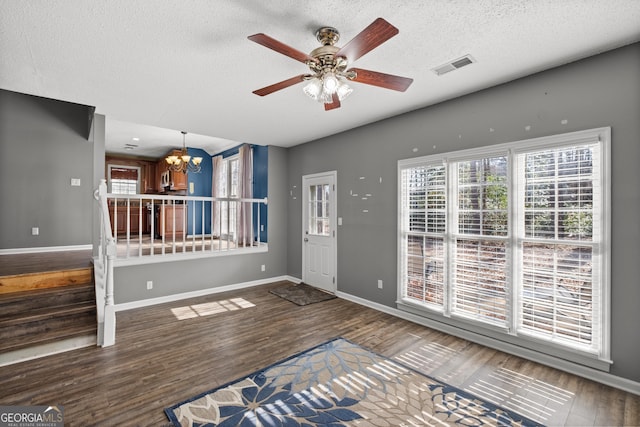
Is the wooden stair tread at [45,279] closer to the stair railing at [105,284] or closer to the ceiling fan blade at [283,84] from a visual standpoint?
the stair railing at [105,284]

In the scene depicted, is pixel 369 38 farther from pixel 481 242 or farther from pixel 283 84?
pixel 481 242

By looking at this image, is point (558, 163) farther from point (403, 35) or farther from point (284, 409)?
point (284, 409)

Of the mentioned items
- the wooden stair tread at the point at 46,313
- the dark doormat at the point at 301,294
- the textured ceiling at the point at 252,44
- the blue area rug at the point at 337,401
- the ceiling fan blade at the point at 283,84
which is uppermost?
the textured ceiling at the point at 252,44

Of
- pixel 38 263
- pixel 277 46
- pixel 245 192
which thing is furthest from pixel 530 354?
pixel 38 263

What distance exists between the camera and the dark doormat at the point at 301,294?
4617 millimetres

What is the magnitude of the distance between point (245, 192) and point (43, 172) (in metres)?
3.59

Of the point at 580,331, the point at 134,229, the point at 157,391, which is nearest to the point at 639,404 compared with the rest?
the point at 580,331

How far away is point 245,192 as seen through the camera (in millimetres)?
6406

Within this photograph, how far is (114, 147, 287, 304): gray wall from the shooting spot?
168 inches

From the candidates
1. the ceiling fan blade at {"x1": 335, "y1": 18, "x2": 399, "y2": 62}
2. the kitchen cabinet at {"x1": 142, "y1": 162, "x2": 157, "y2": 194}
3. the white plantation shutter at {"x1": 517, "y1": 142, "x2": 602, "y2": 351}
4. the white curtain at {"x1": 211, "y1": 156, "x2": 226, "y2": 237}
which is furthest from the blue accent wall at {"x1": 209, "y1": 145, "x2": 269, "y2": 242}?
the kitchen cabinet at {"x1": 142, "y1": 162, "x2": 157, "y2": 194}

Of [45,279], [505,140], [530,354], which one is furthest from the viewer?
[45,279]

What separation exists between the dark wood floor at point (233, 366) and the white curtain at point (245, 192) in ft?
7.33

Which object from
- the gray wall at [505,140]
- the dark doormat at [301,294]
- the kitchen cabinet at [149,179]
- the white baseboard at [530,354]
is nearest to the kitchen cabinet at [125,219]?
the kitchen cabinet at [149,179]

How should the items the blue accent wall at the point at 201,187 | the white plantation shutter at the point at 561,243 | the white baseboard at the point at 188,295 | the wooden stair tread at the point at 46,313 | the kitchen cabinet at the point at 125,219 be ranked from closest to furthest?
the white plantation shutter at the point at 561,243 → the wooden stair tread at the point at 46,313 → the white baseboard at the point at 188,295 → the kitchen cabinet at the point at 125,219 → the blue accent wall at the point at 201,187
